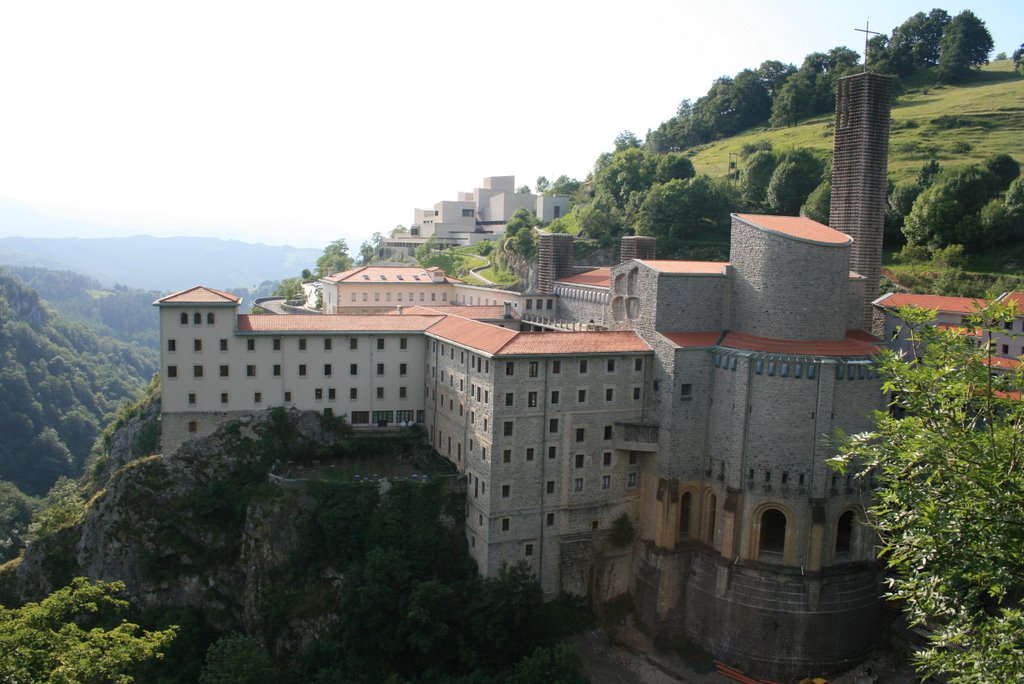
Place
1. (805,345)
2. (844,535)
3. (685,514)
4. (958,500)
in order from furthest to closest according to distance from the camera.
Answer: (685,514) → (844,535) → (805,345) → (958,500)

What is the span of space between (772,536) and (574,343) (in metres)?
16.6

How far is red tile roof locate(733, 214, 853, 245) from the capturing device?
47562 mm

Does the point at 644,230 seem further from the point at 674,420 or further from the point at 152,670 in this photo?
the point at 152,670

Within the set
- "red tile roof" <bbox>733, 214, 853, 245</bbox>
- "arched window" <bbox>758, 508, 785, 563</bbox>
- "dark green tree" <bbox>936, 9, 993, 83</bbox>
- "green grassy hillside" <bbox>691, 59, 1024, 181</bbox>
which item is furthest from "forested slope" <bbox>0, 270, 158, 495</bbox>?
"dark green tree" <bbox>936, 9, 993, 83</bbox>

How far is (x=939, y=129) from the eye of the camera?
10438 cm

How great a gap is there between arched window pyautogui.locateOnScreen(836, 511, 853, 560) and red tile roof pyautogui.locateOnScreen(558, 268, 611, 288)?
2500 cm

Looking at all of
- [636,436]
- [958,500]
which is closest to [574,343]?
[636,436]

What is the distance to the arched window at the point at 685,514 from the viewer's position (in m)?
48.9

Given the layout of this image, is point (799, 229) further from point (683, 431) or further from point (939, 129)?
point (939, 129)

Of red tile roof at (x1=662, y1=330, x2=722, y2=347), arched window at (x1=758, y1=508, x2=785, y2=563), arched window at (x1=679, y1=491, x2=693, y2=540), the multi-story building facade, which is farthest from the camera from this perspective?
arched window at (x1=679, y1=491, x2=693, y2=540)

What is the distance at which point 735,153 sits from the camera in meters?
127

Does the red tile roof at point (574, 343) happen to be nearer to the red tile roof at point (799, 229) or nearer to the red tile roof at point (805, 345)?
the red tile roof at point (805, 345)

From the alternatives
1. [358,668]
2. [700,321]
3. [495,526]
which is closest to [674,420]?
[700,321]

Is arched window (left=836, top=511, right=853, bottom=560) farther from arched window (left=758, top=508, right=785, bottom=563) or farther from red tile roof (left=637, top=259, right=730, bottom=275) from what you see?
red tile roof (left=637, top=259, right=730, bottom=275)
